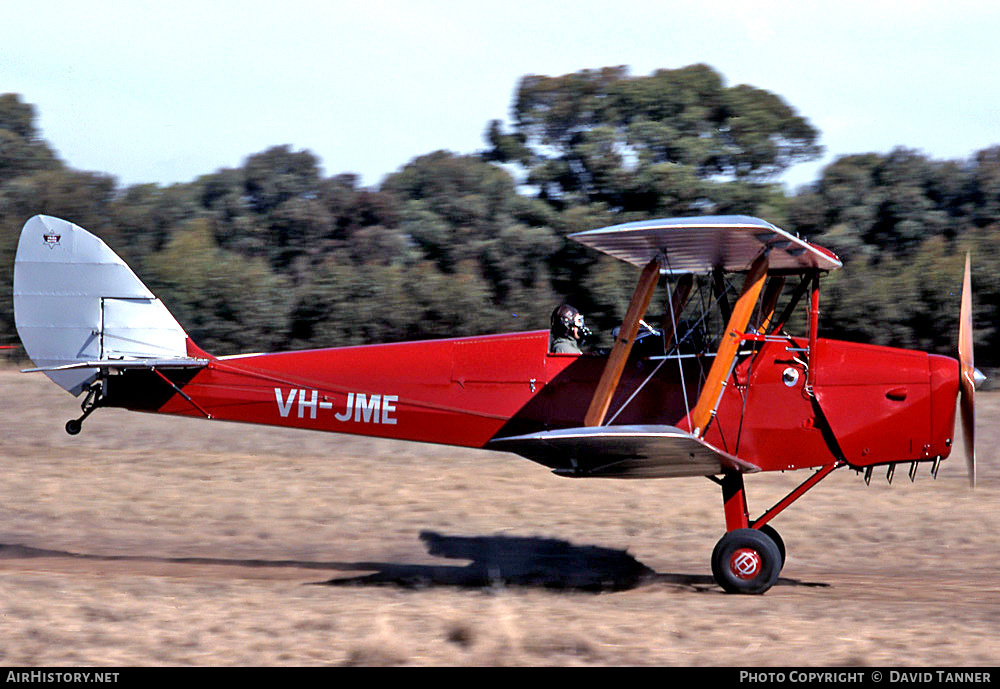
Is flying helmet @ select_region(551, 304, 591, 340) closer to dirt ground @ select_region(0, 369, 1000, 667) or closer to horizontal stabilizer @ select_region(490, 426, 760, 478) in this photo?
horizontal stabilizer @ select_region(490, 426, 760, 478)

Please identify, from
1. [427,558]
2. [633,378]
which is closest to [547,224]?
[427,558]

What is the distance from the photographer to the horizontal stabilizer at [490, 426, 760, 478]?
23.7 feet

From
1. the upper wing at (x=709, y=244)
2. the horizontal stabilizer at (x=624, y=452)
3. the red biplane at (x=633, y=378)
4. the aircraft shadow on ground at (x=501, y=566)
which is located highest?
the upper wing at (x=709, y=244)

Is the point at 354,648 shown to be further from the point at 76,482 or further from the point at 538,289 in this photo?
the point at 538,289

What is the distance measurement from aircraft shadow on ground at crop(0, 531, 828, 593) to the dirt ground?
0.04 meters

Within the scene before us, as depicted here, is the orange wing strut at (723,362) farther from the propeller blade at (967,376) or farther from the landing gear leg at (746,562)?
the propeller blade at (967,376)

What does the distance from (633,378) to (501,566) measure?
8.09 feet

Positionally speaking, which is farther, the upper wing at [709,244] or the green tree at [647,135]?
the green tree at [647,135]

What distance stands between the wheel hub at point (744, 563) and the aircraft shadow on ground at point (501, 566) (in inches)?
14.4

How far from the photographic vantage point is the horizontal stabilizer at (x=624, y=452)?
7211mm

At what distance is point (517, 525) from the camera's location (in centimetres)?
1136

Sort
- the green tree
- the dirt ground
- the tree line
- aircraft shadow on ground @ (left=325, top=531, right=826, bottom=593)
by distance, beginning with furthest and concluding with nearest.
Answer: the green tree, the tree line, aircraft shadow on ground @ (left=325, top=531, right=826, bottom=593), the dirt ground

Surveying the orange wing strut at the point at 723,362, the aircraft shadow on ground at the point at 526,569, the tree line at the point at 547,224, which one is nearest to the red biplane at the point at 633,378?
the orange wing strut at the point at 723,362

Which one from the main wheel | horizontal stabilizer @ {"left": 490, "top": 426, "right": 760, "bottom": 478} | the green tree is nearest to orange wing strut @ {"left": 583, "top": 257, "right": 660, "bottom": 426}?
horizontal stabilizer @ {"left": 490, "top": 426, "right": 760, "bottom": 478}
